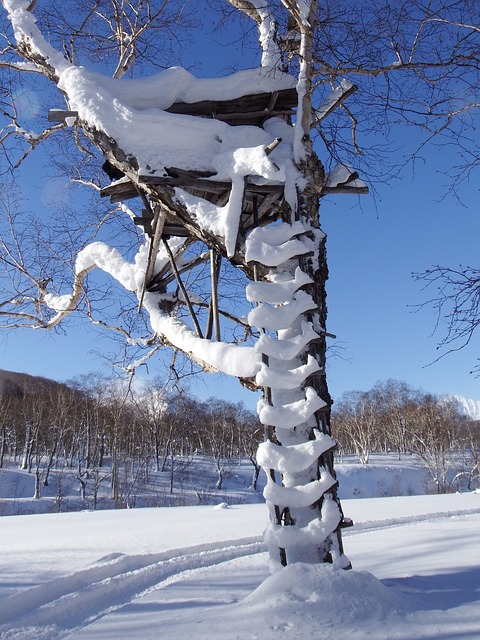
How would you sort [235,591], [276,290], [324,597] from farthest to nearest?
1. [276,290]
2. [235,591]
3. [324,597]

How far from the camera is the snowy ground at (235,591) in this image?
6.97 feet

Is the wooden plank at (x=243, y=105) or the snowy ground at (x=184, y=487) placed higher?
the wooden plank at (x=243, y=105)

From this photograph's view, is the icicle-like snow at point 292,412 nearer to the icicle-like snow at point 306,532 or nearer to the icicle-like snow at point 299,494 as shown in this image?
the icicle-like snow at point 299,494

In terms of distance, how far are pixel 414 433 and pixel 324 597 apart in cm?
3276

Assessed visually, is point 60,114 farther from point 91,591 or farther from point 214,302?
point 91,591

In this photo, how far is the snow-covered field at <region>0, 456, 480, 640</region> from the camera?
212 centimetres

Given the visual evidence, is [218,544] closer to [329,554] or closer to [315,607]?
[329,554]

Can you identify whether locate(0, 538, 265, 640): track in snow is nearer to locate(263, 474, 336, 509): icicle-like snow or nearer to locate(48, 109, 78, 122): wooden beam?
locate(263, 474, 336, 509): icicle-like snow

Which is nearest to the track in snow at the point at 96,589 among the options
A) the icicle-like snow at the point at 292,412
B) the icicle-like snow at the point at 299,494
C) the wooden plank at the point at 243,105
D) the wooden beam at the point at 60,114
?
the icicle-like snow at the point at 299,494

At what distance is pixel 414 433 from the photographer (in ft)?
106

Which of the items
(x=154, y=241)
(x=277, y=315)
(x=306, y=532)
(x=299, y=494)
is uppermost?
(x=154, y=241)

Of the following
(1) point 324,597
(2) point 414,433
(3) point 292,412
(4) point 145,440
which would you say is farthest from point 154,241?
(4) point 145,440

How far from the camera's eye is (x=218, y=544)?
5398 mm

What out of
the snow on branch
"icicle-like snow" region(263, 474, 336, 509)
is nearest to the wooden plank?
the snow on branch
